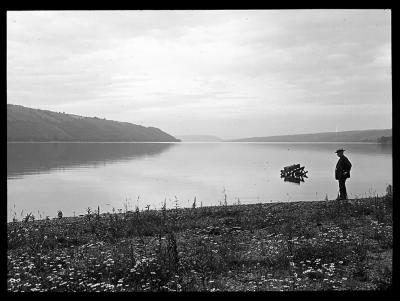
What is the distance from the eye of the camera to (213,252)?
1089 centimetres

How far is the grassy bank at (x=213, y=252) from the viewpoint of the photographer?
8328 mm

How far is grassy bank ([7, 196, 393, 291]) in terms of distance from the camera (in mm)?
8328

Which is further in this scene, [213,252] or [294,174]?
[294,174]

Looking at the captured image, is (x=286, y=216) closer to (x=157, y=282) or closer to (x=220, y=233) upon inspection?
(x=220, y=233)

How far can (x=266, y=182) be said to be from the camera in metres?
63.0

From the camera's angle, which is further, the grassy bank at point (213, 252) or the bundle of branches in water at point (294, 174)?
the bundle of branches in water at point (294, 174)

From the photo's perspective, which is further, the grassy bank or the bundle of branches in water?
the bundle of branches in water

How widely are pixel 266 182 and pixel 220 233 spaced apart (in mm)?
50742

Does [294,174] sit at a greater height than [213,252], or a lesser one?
lesser
